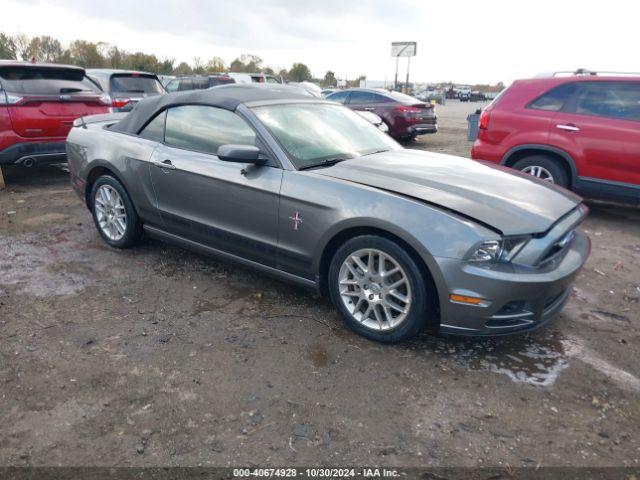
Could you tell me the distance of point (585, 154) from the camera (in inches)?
229

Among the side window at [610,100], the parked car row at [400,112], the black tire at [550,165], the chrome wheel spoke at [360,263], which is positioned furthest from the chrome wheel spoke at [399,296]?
the parked car row at [400,112]

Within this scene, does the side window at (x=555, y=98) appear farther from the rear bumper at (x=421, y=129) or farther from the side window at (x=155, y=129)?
the rear bumper at (x=421, y=129)

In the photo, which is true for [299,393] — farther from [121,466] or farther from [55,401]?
[55,401]

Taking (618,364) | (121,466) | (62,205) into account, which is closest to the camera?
(121,466)

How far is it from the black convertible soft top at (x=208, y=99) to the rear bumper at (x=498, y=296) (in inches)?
81.7

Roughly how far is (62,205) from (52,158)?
92 cm

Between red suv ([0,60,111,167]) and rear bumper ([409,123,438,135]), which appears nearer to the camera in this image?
red suv ([0,60,111,167])

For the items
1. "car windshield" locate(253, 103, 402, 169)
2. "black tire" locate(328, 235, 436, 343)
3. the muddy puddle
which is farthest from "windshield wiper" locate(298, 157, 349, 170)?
the muddy puddle

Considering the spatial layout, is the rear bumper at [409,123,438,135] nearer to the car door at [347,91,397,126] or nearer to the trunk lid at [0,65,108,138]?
the car door at [347,91,397,126]

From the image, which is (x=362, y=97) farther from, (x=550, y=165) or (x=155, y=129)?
(x=155, y=129)

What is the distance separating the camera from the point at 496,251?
2.82 m

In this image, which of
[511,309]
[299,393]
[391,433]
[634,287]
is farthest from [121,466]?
[634,287]

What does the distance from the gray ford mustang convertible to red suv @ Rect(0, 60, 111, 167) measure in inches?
110

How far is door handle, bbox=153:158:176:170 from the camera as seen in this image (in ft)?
13.4
